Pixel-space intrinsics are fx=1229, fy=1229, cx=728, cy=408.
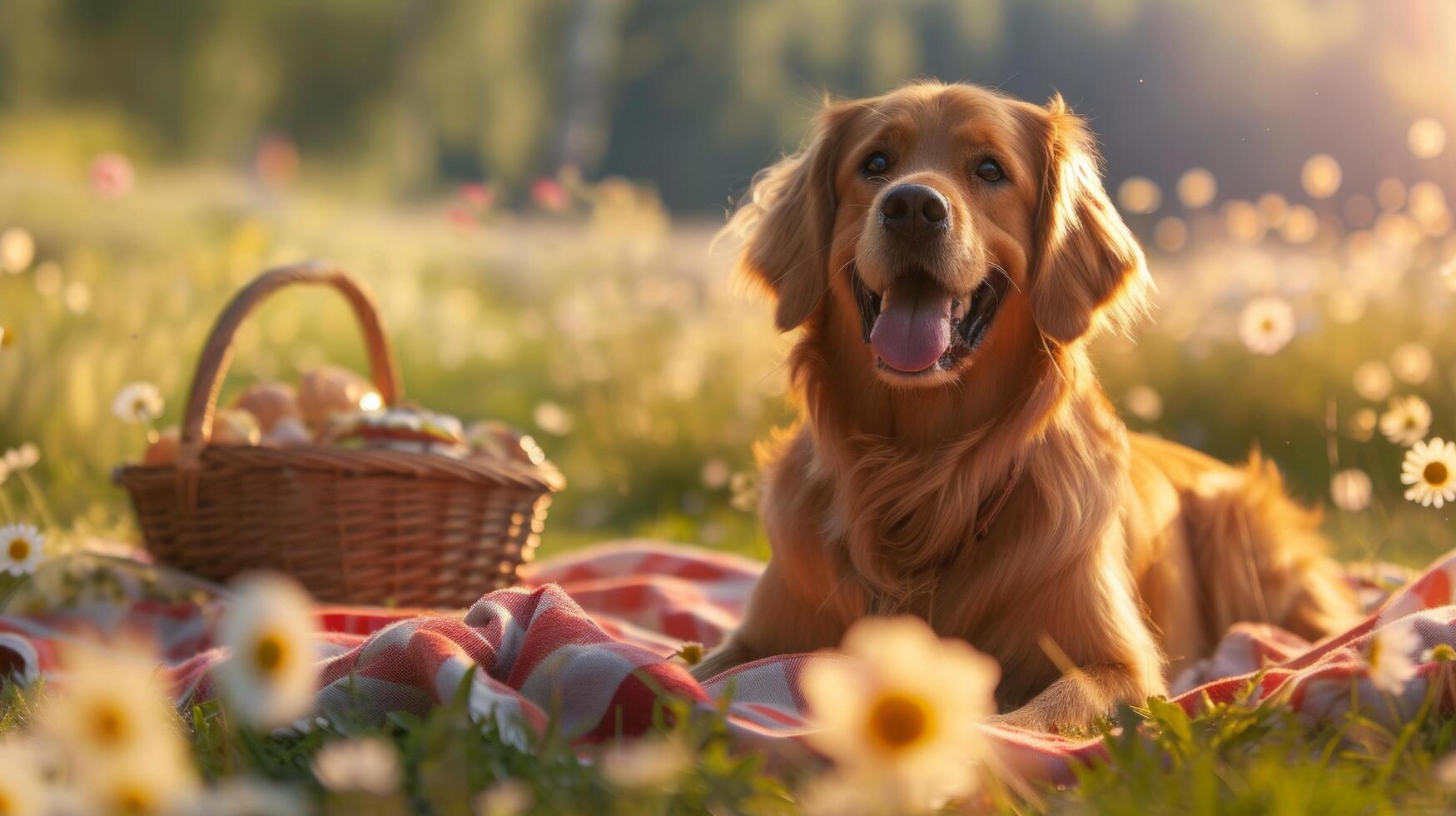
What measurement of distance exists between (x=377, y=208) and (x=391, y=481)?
1000cm

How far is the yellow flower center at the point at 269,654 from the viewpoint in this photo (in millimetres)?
1018

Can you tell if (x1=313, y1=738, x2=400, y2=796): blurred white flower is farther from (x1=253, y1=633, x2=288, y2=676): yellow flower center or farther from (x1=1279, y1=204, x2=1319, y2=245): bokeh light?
(x1=1279, y1=204, x2=1319, y2=245): bokeh light

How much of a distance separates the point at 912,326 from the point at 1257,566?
143cm

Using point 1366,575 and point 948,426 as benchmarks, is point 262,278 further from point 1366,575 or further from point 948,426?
point 1366,575

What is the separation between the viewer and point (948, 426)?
7.91 feet

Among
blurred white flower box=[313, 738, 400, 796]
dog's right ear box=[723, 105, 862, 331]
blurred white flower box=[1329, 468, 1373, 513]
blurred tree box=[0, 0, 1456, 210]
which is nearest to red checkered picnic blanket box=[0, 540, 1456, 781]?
blurred white flower box=[313, 738, 400, 796]

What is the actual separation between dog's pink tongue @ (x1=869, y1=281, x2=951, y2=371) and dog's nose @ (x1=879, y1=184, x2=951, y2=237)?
13 cm

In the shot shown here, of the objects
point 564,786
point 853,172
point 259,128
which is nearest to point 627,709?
point 564,786

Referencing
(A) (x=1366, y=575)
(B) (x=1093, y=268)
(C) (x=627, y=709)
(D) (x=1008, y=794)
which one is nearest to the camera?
(D) (x=1008, y=794)

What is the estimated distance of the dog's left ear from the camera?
2.39m

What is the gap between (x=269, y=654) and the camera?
102cm

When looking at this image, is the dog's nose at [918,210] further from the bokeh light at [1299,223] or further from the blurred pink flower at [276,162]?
the blurred pink flower at [276,162]

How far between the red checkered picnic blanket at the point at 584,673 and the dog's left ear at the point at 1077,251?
0.74m

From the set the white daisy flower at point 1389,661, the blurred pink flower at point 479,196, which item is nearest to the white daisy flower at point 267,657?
the white daisy flower at point 1389,661
